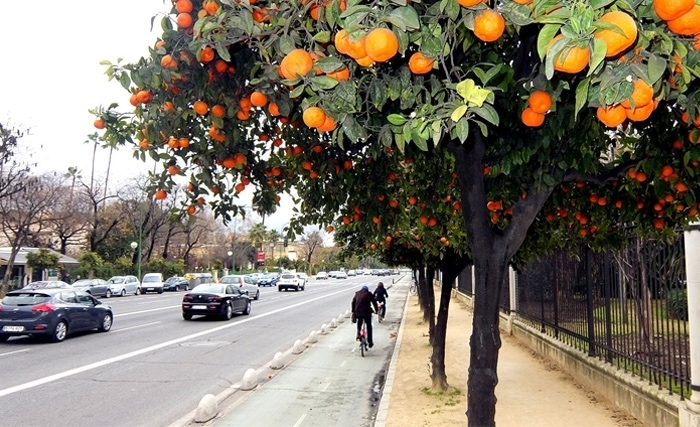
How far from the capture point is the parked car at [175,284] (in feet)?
152

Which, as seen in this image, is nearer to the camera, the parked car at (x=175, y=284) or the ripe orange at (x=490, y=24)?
the ripe orange at (x=490, y=24)

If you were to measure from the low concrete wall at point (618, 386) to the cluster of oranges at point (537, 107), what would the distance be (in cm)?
444

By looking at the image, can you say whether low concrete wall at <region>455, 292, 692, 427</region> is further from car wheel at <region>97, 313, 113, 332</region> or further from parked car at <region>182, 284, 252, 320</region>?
parked car at <region>182, 284, 252, 320</region>

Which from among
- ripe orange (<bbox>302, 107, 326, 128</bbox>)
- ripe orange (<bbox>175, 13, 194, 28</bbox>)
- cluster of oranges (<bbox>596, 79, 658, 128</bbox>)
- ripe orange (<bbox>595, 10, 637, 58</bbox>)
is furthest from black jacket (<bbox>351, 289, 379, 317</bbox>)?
ripe orange (<bbox>595, 10, 637, 58</bbox>)

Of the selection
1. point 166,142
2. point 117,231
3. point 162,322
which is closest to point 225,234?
point 117,231

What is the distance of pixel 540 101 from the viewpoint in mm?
2871

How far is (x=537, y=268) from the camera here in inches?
514

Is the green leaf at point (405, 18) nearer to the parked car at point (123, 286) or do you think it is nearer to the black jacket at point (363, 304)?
the black jacket at point (363, 304)

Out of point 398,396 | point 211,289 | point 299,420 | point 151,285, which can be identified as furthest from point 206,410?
point 151,285

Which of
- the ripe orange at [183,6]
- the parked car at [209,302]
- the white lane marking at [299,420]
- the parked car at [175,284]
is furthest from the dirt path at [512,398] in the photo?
the parked car at [175,284]

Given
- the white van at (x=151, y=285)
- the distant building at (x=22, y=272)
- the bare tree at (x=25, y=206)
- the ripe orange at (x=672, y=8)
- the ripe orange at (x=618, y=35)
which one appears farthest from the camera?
the white van at (x=151, y=285)

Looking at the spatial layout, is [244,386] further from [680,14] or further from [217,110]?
[680,14]

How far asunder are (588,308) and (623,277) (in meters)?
1.14

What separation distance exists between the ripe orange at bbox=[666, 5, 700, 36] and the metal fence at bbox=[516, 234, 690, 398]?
5.24 metres
